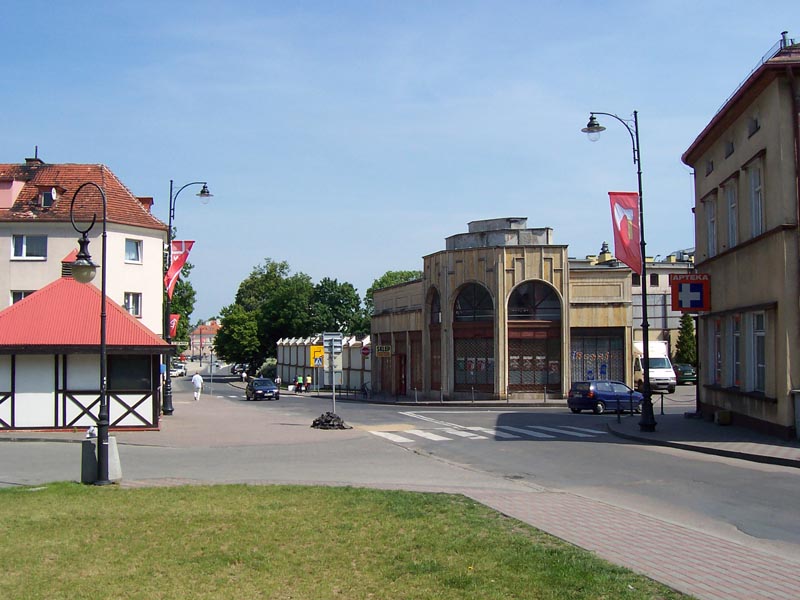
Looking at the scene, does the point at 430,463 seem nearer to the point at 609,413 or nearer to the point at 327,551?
the point at 327,551

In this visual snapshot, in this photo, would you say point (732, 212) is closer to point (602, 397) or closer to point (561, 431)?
point (561, 431)

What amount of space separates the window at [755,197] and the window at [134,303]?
27307mm

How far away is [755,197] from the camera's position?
23859mm

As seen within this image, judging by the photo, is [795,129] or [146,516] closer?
[146,516]

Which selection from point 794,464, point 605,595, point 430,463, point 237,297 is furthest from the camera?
point 237,297

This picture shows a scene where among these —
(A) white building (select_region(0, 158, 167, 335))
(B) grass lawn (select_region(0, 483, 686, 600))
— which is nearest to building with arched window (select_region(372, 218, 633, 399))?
(A) white building (select_region(0, 158, 167, 335))

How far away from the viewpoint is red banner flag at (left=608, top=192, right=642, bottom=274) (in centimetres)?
2661

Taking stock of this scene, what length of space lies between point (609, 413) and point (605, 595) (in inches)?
1233

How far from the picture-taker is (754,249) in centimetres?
2344

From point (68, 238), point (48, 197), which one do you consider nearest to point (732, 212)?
point (68, 238)

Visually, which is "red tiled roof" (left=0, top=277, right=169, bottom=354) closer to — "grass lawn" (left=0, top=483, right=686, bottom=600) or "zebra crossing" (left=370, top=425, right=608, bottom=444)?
"zebra crossing" (left=370, top=425, right=608, bottom=444)

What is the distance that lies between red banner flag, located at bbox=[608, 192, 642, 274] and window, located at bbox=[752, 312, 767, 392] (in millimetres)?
4196

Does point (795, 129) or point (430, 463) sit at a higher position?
point (795, 129)

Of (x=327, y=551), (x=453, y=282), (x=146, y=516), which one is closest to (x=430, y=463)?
(x=146, y=516)
